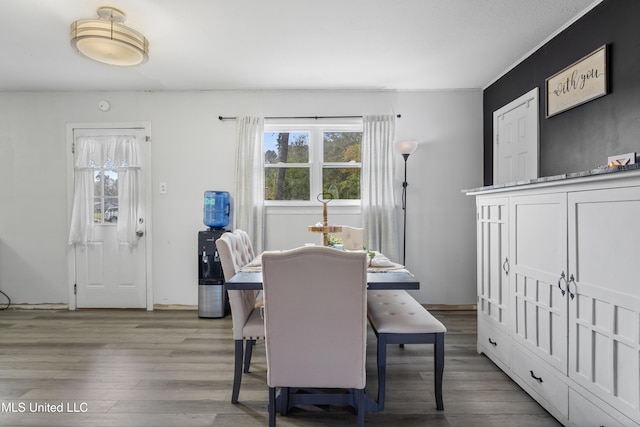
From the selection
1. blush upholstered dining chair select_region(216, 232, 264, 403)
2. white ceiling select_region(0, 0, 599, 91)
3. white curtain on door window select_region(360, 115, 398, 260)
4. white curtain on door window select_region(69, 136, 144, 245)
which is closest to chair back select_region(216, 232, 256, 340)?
blush upholstered dining chair select_region(216, 232, 264, 403)

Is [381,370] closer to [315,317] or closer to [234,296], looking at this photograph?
[315,317]

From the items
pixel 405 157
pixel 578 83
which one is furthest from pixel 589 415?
pixel 405 157

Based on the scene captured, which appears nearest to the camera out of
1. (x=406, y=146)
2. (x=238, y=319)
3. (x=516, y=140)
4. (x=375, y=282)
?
(x=375, y=282)

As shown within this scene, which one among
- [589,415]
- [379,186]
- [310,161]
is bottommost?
[589,415]

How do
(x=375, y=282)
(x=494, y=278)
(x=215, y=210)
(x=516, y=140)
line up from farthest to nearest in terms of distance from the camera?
(x=215, y=210)
(x=516, y=140)
(x=494, y=278)
(x=375, y=282)

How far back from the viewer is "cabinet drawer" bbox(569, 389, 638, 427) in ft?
4.61

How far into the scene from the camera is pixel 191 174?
4.04 metres

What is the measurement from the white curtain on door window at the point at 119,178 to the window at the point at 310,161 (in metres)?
1.53

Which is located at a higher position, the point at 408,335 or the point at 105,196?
the point at 105,196

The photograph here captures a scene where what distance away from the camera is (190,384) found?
2285 mm

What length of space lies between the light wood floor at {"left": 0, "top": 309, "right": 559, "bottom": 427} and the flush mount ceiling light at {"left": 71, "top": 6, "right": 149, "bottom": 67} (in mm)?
2250

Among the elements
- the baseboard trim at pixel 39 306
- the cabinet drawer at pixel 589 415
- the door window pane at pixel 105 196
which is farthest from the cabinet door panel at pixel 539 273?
the baseboard trim at pixel 39 306

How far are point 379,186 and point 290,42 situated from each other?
5.82ft

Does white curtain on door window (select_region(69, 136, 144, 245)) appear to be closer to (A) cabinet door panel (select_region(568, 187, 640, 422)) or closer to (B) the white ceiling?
(B) the white ceiling
